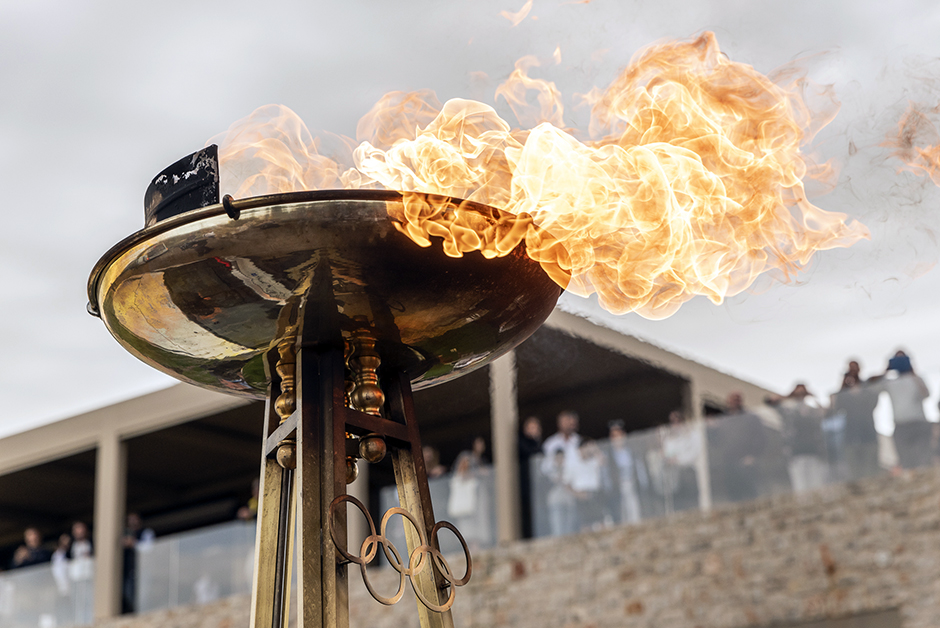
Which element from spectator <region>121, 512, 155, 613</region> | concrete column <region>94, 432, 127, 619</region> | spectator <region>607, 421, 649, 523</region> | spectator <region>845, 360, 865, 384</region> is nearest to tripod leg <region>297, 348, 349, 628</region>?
spectator <region>845, 360, 865, 384</region>

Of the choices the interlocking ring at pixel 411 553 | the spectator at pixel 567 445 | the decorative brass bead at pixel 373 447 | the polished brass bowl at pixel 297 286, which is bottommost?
the interlocking ring at pixel 411 553

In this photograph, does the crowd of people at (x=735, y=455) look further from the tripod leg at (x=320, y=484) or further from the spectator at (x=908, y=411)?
the tripod leg at (x=320, y=484)

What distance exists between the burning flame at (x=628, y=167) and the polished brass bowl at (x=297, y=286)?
149 millimetres

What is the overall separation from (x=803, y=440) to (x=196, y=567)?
6123mm

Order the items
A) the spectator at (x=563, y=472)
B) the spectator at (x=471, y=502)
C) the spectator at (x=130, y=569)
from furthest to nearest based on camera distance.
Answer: the spectator at (x=130, y=569) < the spectator at (x=471, y=502) < the spectator at (x=563, y=472)

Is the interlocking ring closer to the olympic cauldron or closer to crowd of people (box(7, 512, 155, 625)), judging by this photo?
the olympic cauldron

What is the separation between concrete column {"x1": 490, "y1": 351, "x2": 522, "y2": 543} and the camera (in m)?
8.98

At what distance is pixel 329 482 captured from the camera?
186 cm

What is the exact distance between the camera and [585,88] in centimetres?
259

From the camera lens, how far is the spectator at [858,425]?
24.7 feet

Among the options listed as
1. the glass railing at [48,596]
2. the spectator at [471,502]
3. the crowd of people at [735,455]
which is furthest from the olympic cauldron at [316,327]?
the glass railing at [48,596]

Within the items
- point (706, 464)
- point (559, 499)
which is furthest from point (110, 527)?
point (706, 464)

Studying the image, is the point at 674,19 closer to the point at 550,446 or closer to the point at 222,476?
the point at 550,446

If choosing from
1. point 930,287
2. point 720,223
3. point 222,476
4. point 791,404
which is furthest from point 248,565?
point 720,223
